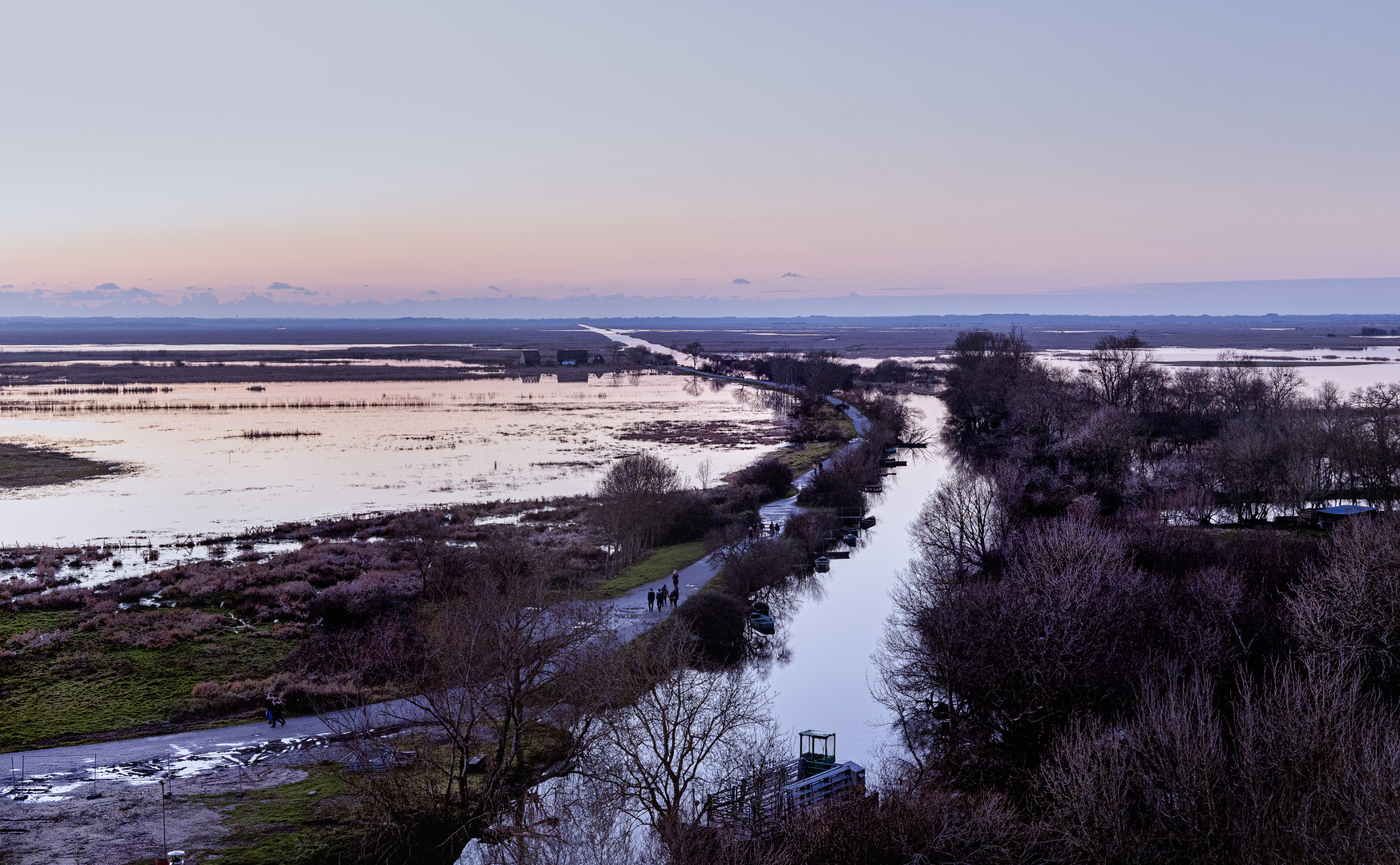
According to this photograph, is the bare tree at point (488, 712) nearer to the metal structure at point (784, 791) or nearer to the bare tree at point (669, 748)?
the bare tree at point (669, 748)

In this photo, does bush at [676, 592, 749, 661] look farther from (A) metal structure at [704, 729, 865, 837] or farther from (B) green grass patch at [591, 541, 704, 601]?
(A) metal structure at [704, 729, 865, 837]

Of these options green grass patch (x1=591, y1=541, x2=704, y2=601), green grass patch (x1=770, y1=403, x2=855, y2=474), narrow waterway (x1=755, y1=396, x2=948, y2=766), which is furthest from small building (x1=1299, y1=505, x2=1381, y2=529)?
green grass patch (x1=770, y1=403, x2=855, y2=474)

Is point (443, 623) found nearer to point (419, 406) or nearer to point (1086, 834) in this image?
point (1086, 834)

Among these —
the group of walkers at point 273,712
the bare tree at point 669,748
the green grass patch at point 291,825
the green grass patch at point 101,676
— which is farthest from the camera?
the green grass patch at point 101,676

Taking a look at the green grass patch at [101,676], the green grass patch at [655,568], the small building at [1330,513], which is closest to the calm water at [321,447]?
the green grass patch at [655,568]

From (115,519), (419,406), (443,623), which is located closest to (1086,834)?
(443,623)
